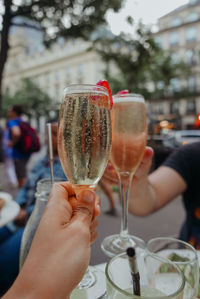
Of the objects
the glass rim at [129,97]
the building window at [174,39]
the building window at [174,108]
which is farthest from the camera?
the building window at [174,39]

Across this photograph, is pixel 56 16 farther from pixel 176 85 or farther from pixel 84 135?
pixel 176 85

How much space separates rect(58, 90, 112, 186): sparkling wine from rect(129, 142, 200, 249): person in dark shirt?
0.77 m

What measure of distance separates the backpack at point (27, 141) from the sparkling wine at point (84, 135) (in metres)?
4.16

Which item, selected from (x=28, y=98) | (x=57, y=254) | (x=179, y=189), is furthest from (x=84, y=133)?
(x=28, y=98)

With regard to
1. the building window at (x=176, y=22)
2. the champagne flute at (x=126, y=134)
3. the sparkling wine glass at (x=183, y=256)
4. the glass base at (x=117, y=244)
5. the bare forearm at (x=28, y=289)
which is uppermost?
the building window at (x=176, y=22)

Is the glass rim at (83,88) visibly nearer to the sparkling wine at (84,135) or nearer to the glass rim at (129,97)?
the sparkling wine at (84,135)

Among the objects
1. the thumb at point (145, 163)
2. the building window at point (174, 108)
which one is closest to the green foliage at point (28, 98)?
the building window at point (174, 108)

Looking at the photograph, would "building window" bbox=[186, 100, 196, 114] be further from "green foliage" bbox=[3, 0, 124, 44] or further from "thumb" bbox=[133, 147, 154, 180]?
"thumb" bbox=[133, 147, 154, 180]

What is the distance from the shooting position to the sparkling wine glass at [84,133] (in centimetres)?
59

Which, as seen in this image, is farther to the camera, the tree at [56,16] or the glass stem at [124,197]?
the tree at [56,16]

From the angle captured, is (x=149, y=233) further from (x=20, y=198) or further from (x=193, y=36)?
(x=193, y=36)

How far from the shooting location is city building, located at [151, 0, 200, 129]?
27391mm

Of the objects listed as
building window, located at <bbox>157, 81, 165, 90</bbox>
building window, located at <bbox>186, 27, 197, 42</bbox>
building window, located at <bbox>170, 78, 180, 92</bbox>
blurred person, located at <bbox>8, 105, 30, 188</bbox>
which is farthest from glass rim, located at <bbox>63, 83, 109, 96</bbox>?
building window, located at <bbox>186, 27, 197, 42</bbox>

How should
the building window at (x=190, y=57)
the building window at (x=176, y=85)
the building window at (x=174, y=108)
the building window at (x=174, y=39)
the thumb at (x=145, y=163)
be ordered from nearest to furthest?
the thumb at (x=145, y=163) → the building window at (x=190, y=57) → the building window at (x=176, y=85) → the building window at (x=174, y=108) → the building window at (x=174, y=39)
